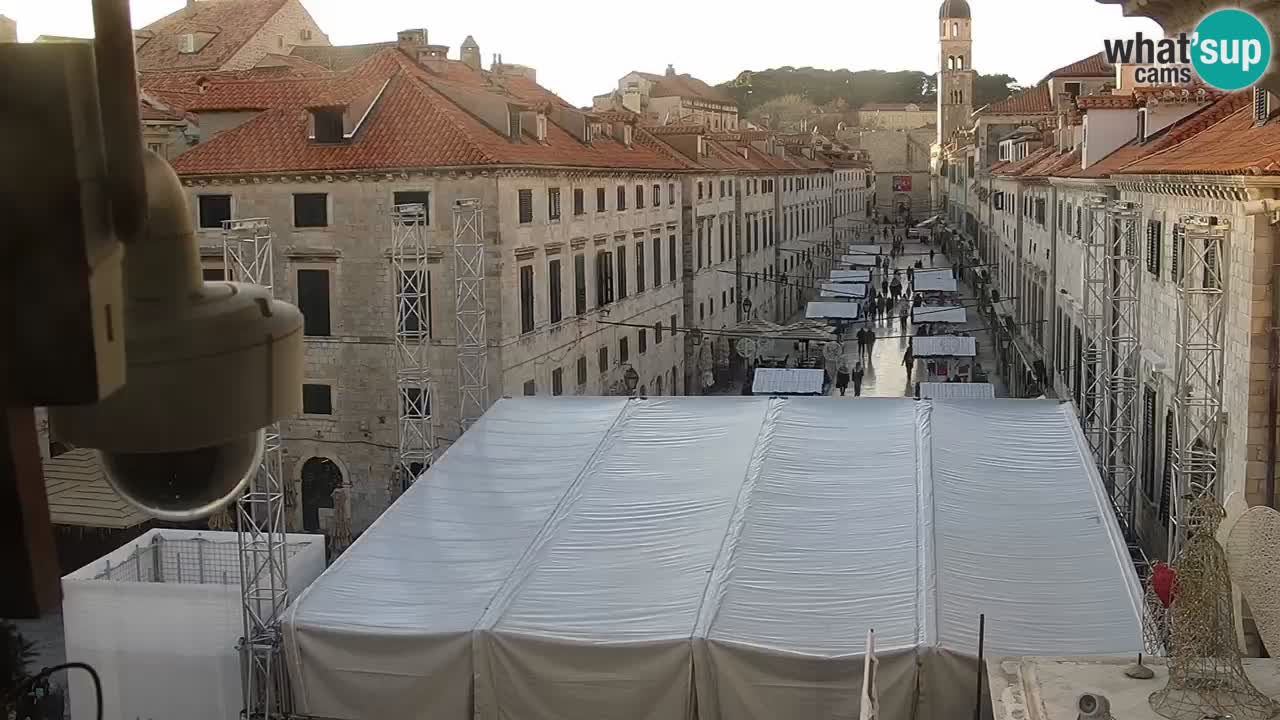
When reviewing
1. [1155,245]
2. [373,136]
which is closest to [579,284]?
[373,136]

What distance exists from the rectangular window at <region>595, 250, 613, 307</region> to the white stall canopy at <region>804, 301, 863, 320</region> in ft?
39.5

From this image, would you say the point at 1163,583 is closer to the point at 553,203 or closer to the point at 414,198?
the point at 414,198

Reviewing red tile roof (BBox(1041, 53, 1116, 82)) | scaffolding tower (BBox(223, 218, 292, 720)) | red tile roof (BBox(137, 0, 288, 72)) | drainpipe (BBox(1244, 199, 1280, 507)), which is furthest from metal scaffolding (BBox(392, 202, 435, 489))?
red tile roof (BBox(1041, 53, 1116, 82))

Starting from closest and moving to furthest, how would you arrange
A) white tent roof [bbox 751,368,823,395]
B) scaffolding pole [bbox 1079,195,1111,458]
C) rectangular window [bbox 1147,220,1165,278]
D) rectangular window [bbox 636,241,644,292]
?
rectangular window [bbox 1147,220,1165,278]
scaffolding pole [bbox 1079,195,1111,458]
white tent roof [bbox 751,368,823,395]
rectangular window [bbox 636,241,644,292]

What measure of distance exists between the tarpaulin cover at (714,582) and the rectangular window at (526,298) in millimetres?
8997

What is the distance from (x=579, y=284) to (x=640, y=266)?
5845 mm

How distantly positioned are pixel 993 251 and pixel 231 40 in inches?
1187

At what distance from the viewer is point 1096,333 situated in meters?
23.0

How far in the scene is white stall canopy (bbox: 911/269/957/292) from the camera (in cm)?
4825

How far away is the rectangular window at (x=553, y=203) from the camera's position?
88.8ft

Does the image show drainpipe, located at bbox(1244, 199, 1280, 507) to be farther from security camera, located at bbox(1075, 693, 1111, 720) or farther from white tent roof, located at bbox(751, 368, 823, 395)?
white tent roof, located at bbox(751, 368, 823, 395)

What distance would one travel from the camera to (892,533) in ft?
43.4

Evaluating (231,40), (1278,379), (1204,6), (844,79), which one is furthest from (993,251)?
(844,79)

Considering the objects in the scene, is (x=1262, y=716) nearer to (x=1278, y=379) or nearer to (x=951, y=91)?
(x=1278, y=379)
